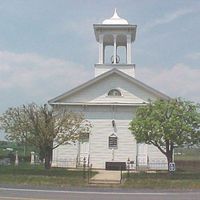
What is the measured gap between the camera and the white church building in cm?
4094

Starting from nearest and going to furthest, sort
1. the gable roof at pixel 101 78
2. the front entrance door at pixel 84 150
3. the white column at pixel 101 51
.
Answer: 1. the front entrance door at pixel 84 150
2. the gable roof at pixel 101 78
3. the white column at pixel 101 51

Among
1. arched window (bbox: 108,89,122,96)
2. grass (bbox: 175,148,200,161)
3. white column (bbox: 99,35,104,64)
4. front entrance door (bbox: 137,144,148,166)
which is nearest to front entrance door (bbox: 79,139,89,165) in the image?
front entrance door (bbox: 137,144,148,166)

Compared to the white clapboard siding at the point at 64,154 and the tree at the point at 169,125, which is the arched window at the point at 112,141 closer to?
the white clapboard siding at the point at 64,154

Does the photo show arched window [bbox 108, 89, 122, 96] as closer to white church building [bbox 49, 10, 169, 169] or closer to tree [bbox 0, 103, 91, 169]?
white church building [bbox 49, 10, 169, 169]

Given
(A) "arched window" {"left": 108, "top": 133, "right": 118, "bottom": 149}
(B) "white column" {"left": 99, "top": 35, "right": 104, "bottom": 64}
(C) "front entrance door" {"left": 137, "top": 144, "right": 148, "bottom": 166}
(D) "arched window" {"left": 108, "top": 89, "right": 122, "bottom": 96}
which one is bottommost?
(C) "front entrance door" {"left": 137, "top": 144, "right": 148, "bottom": 166}

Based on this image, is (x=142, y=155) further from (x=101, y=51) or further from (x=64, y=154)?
(x=101, y=51)

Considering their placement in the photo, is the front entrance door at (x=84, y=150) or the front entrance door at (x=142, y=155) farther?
the front entrance door at (x=84, y=150)

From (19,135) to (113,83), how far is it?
38.8 ft

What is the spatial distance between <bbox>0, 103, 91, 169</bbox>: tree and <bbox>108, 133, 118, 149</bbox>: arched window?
6264 mm

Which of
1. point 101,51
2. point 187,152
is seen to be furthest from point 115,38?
point 187,152

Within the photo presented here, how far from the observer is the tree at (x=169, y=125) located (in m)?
31.0

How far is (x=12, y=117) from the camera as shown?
34406mm

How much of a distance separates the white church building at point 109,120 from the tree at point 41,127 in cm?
607

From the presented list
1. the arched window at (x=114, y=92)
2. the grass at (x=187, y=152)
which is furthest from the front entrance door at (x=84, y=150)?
the grass at (x=187, y=152)
